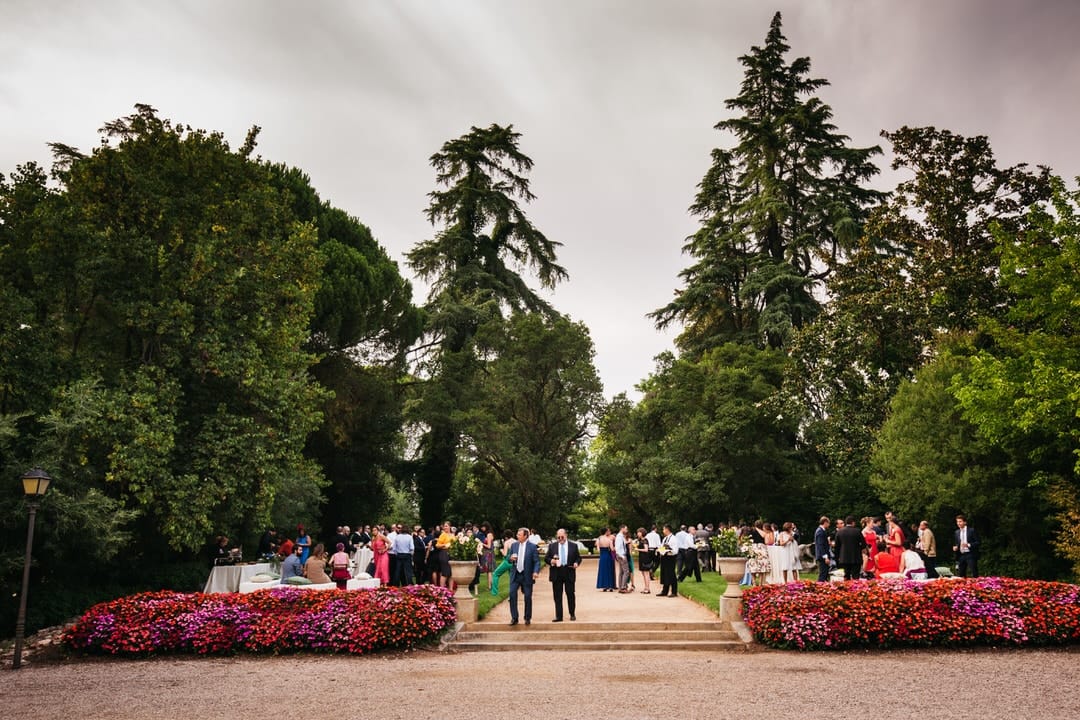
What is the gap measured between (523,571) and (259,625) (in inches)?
171

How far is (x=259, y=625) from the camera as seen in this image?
38.5ft

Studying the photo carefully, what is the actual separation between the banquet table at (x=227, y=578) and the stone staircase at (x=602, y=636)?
231 inches

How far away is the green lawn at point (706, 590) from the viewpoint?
15.4m

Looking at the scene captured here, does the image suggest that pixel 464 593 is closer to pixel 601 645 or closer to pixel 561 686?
pixel 601 645

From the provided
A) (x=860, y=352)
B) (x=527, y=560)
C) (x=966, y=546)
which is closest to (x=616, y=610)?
(x=527, y=560)

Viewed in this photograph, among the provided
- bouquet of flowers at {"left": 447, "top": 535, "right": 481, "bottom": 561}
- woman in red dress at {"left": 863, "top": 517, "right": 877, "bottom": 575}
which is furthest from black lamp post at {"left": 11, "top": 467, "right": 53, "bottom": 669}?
woman in red dress at {"left": 863, "top": 517, "right": 877, "bottom": 575}

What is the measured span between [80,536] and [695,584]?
14.1m

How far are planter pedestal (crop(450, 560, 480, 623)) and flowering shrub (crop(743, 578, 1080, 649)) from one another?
483cm

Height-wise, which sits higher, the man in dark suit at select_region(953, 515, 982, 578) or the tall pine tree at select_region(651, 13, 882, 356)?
the tall pine tree at select_region(651, 13, 882, 356)

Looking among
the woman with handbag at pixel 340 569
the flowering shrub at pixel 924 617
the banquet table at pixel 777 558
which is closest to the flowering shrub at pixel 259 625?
the woman with handbag at pixel 340 569

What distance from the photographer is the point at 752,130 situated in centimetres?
3453

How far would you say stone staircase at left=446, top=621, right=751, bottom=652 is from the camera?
1207cm

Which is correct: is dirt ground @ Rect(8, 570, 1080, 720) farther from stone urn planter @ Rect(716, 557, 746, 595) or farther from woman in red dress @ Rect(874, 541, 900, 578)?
woman in red dress @ Rect(874, 541, 900, 578)

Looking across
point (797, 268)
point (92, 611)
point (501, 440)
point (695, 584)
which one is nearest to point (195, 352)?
point (92, 611)
